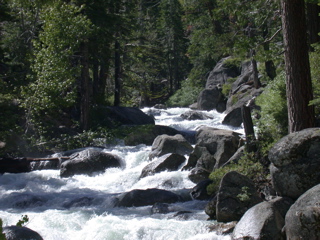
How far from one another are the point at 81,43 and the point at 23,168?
7569mm

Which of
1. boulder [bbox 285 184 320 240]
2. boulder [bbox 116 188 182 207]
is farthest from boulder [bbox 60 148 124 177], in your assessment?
boulder [bbox 285 184 320 240]

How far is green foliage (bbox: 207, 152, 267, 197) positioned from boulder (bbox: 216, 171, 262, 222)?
1016mm

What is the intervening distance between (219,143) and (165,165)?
6.48 ft

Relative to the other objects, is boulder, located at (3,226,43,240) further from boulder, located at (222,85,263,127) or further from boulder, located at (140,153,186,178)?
boulder, located at (222,85,263,127)

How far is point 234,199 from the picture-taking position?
888 centimetres

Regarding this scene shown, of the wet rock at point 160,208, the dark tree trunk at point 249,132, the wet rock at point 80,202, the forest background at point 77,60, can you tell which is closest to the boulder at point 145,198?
the wet rock at point 160,208

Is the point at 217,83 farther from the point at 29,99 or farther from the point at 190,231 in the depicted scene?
the point at 190,231

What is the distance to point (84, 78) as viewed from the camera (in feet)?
68.2

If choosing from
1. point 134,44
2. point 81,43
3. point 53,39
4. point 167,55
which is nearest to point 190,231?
point 53,39

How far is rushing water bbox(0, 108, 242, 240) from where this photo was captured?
8805 millimetres

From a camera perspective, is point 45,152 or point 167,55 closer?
point 45,152

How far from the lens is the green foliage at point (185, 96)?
37.2 m

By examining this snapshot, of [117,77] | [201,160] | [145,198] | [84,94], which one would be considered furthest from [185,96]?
[145,198]

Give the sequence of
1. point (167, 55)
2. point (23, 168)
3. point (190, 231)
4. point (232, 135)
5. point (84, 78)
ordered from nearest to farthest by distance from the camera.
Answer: point (190, 231), point (232, 135), point (23, 168), point (84, 78), point (167, 55)
